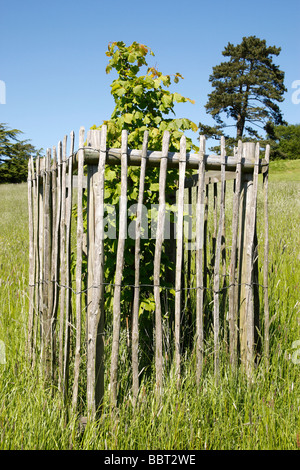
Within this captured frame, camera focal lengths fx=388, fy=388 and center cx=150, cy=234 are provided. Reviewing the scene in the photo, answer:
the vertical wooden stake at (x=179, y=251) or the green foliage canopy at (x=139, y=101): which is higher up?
the green foliage canopy at (x=139, y=101)

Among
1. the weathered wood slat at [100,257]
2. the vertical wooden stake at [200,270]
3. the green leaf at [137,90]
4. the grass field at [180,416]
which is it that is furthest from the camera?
the green leaf at [137,90]

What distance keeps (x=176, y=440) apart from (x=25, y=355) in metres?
1.45

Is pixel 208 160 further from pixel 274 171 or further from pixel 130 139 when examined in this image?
pixel 274 171

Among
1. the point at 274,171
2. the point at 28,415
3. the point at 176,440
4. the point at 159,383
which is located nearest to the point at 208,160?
the point at 159,383

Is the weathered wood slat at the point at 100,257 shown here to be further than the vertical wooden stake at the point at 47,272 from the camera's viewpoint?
No

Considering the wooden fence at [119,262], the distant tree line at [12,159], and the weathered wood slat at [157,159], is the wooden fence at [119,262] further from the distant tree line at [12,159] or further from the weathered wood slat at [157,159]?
the distant tree line at [12,159]

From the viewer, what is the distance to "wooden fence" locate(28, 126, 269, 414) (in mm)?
2377

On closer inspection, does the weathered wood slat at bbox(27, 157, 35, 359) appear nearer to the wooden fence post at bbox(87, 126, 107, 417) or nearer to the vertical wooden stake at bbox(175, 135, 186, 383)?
the wooden fence post at bbox(87, 126, 107, 417)

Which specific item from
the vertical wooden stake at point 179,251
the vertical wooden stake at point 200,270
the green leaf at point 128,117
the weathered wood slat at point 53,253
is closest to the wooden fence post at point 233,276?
the vertical wooden stake at point 200,270

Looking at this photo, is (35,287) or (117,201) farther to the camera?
(35,287)

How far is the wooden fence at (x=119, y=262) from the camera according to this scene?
2377 mm

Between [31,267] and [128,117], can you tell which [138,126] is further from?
[31,267]

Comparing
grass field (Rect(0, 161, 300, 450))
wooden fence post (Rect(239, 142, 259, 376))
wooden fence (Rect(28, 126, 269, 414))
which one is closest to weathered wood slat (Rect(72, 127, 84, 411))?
wooden fence (Rect(28, 126, 269, 414))

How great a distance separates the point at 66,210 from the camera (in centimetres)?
258
